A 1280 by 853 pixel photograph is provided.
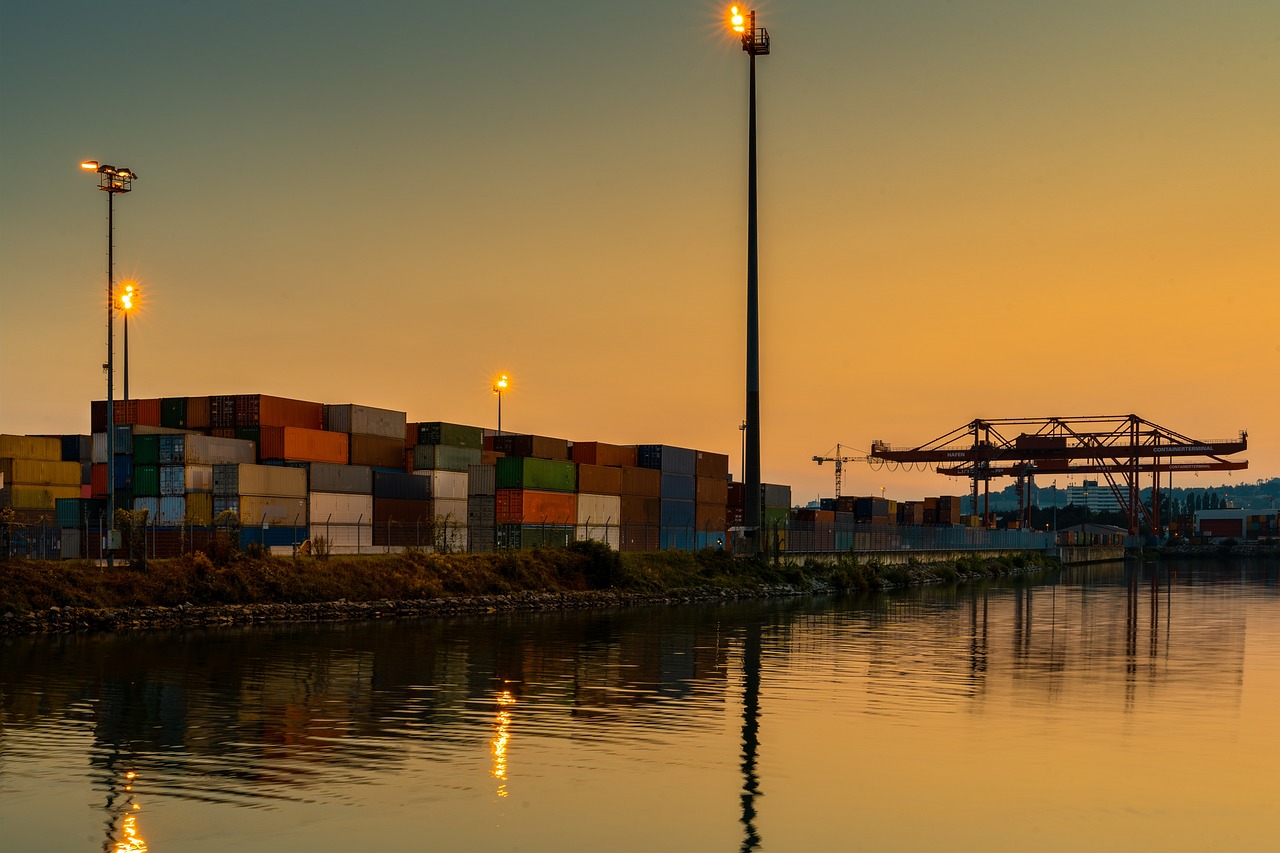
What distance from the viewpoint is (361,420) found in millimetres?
76375

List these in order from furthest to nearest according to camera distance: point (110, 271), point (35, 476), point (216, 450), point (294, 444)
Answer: point (35, 476) < point (294, 444) < point (216, 450) < point (110, 271)

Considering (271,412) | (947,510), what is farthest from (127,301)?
(947,510)

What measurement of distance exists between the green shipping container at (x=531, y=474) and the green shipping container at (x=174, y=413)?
1863 cm

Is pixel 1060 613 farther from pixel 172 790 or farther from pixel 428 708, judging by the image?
pixel 172 790

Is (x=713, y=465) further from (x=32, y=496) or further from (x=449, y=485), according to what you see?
(x=32, y=496)

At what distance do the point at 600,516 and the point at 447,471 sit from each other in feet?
42.2

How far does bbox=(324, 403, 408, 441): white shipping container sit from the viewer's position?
75.7 metres

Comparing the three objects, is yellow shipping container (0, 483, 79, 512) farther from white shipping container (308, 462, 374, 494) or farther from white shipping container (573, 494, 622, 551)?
white shipping container (573, 494, 622, 551)

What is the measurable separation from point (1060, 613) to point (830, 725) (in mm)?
43277

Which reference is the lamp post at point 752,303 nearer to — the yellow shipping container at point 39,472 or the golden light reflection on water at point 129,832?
the yellow shipping container at point 39,472

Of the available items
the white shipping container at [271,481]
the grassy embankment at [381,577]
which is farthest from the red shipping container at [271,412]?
the grassy embankment at [381,577]

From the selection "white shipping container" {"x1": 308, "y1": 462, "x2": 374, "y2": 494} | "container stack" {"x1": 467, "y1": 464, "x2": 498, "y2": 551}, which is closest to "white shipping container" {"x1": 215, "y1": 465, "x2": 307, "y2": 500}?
"white shipping container" {"x1": 308, "y1": 462, "x2": 374, "y2": 494}

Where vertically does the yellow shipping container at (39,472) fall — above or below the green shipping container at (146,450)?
below

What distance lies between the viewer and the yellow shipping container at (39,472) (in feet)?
230
